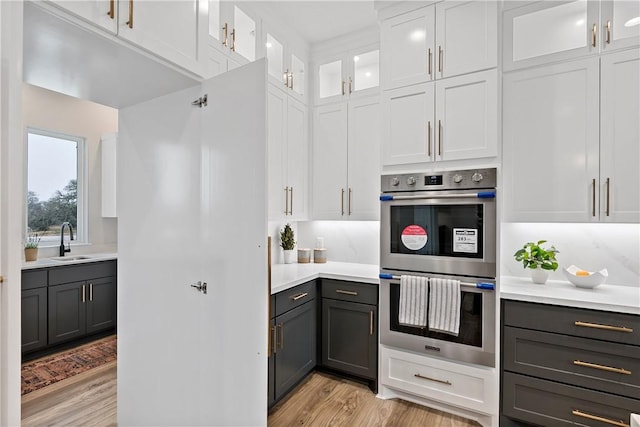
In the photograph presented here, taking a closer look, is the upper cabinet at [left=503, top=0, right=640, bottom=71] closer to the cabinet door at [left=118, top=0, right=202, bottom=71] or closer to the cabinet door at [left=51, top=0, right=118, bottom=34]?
the cabinet door at [left=118, top=0, right=202, bottom=71]

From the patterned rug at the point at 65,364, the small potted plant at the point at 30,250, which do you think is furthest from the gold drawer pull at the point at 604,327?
the small potted plant at the point at 30,250

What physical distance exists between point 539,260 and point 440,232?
715 millimetres

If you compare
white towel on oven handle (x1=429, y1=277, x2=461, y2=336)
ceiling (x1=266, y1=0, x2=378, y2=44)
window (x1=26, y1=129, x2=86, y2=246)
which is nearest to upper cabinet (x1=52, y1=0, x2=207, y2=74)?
ceiling (x1=266, y1=0, x2=378, y2=44)

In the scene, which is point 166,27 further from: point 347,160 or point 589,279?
point 589,279

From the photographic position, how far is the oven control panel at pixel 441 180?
207cm

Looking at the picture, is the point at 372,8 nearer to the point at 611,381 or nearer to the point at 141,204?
the point at 141,204

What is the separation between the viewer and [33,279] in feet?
9.60

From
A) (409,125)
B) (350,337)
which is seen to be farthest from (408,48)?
(350,337)

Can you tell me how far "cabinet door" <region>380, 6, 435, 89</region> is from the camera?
7.62ft

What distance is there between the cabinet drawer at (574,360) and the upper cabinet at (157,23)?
233cm

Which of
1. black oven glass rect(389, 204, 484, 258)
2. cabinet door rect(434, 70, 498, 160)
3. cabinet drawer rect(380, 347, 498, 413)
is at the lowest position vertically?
→ cabinet drawer rect(380, 347, 498, 413)

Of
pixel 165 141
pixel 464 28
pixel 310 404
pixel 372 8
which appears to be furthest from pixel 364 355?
pixel 372 8

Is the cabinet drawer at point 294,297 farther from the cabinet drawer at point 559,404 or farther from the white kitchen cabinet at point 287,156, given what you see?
the cabinet drawer at point 559,404

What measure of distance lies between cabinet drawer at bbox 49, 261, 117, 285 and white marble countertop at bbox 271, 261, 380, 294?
1.89m
